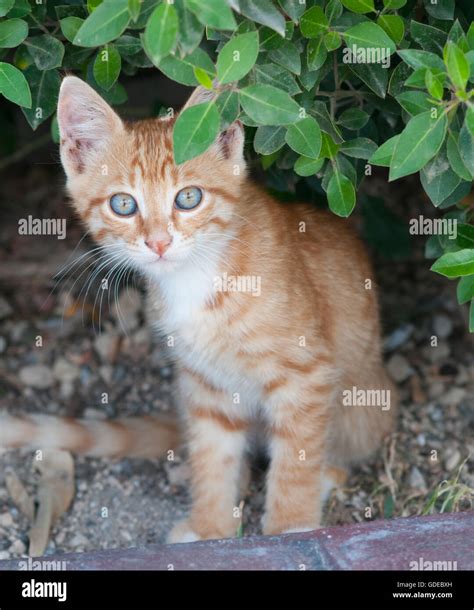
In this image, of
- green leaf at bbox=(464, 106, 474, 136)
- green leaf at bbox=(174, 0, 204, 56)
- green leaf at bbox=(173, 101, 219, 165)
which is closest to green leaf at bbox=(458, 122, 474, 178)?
green leaf at bbox=(464, 106, 474, 136)

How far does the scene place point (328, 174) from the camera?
2.95 meters

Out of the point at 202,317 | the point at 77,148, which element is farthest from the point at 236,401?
→ the point at 77,148

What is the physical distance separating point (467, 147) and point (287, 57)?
0.55 meters

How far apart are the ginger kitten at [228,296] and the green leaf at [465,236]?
524 millimetres

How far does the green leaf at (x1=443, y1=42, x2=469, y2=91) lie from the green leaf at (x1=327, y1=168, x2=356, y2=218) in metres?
0.62

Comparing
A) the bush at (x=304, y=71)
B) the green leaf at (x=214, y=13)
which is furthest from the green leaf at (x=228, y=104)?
the green leaf at (x=214, y=13)

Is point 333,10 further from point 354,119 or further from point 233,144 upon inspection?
point 233,144

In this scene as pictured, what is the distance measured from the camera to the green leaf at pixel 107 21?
7.45 ft

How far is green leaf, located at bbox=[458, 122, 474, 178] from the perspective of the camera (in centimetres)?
258

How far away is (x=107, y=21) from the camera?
7.47 ft

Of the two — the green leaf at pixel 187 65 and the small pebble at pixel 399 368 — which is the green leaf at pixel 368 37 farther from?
the small pebble at pixel 399 368

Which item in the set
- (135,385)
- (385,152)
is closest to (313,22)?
(385,152)

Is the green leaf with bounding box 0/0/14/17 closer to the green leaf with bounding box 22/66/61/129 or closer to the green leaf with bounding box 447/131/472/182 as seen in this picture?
the green leaf with bounding box 22/66/61/129
